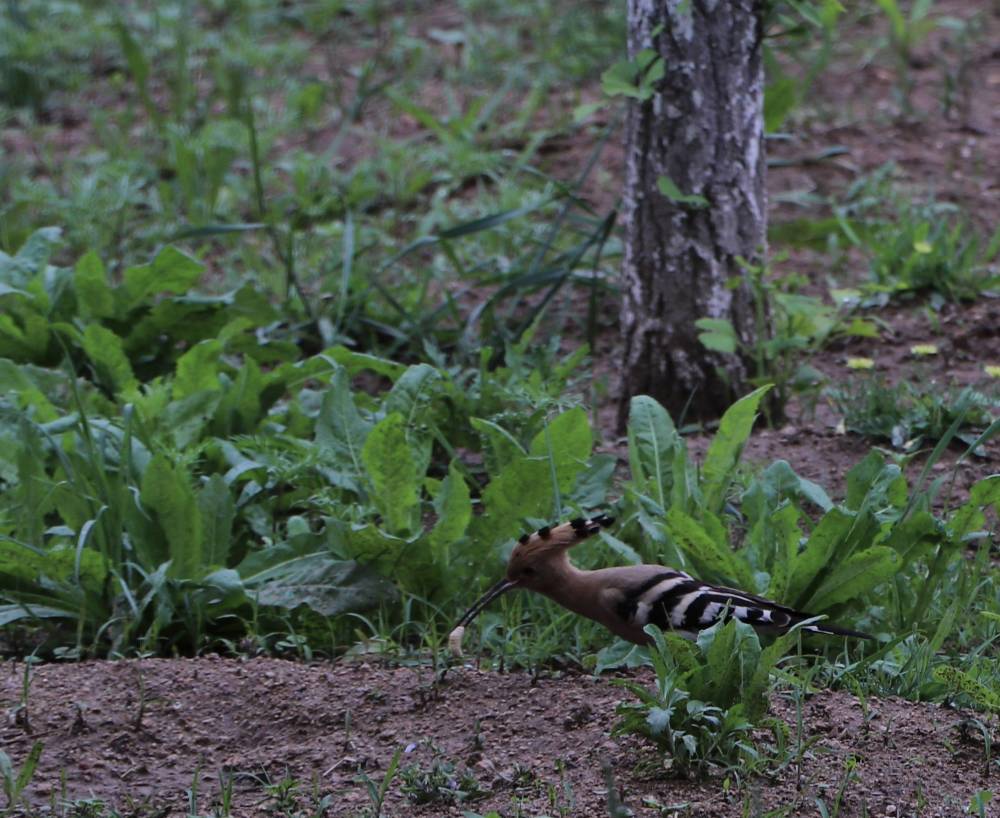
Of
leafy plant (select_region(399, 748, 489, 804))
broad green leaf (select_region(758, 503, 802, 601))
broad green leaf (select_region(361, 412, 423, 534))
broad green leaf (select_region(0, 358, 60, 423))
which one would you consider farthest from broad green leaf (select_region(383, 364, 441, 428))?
leafy plant (select_region(399, 748, 489, 804))

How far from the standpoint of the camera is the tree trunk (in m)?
4.08

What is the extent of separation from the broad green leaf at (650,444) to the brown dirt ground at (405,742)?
73 cm

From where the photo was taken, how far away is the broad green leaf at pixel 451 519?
3.49m

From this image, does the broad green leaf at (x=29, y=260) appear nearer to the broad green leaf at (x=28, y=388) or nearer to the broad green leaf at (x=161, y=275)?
the broad green leaf at (x=161, y=275)

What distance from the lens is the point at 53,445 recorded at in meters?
3.61

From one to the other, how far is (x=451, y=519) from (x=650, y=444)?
583 millimetres

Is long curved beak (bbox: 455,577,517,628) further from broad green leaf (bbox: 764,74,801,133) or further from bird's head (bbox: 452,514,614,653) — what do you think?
broad green leaf (bbox: 764,74,801,133)

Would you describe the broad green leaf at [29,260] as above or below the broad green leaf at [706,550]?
above

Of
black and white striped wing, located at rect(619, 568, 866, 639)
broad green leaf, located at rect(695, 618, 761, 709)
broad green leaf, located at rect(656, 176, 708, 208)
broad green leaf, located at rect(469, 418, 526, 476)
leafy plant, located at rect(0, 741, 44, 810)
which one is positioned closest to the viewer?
leafy plant, located at rect(0, 741, 44, 810)

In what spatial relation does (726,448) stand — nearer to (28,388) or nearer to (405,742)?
(405,742)

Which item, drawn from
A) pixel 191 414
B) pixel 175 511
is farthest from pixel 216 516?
pixel 191 414

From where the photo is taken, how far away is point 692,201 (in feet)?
13.4

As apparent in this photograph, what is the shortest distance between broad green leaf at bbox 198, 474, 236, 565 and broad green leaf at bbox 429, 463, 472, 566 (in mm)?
565

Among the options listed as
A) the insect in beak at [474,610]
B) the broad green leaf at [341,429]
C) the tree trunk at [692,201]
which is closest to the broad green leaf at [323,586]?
the insect in beak at [474,610]
